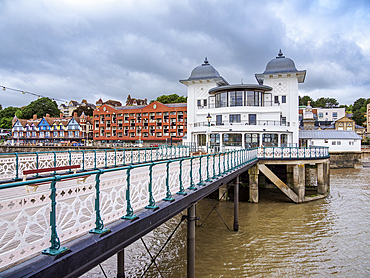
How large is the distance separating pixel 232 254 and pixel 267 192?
45.7 feet

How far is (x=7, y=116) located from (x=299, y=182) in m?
118

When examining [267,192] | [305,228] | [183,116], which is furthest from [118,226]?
[183,116]

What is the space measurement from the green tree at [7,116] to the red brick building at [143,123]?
48.4m

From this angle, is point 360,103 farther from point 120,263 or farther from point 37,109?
point 37,109

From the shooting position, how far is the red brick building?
6481 cm

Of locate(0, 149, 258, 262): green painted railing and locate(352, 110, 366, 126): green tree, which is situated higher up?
locate(352, 110, 366, 126): green tree

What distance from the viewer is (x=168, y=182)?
23.0ft

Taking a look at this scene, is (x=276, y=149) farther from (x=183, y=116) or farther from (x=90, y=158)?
(x=183, y=116)

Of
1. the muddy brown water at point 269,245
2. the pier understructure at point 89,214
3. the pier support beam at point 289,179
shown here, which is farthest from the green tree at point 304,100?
the pier understructure at point 89,214

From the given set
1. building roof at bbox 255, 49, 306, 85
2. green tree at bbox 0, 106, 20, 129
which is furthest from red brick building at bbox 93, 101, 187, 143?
green tree at bbox 0, 106, 20, 129

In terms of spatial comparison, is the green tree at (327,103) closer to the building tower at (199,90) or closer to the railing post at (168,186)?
the building tower at (199,90)

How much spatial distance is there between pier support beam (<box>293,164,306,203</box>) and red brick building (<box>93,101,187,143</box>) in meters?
41.5

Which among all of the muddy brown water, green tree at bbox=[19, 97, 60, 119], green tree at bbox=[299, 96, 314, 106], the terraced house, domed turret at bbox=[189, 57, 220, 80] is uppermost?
green tree at bbox=[299, 96, 314, 106]

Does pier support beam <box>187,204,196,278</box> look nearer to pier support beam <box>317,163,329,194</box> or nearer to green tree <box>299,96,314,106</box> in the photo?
pier support beam <box>317,163,329,194</box>
